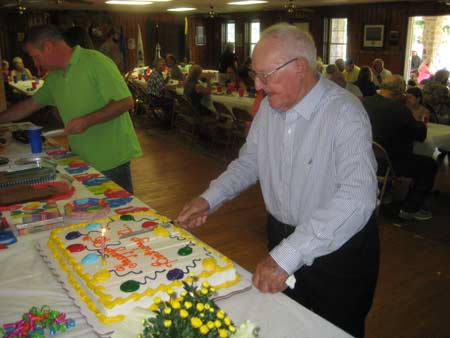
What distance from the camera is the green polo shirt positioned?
7.99 ft

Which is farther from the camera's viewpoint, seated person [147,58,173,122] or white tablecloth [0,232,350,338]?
seated person [147,58,173,122]

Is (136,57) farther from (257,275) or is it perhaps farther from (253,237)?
(257,275)

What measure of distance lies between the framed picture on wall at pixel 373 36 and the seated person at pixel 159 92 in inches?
202

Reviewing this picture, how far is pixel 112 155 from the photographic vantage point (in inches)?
99.7

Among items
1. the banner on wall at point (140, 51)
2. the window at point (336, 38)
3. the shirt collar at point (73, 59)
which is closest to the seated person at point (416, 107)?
the shirt collar at point (73, 59)

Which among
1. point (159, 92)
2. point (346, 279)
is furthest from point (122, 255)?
point (159, 92)

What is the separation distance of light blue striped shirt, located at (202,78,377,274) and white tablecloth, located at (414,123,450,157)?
308cm

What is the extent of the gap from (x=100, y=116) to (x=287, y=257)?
1531 millimetres

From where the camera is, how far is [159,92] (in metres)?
7.68

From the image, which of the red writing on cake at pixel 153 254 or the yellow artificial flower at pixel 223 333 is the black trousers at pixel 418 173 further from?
the yellow artificial flower at pixel 223 333

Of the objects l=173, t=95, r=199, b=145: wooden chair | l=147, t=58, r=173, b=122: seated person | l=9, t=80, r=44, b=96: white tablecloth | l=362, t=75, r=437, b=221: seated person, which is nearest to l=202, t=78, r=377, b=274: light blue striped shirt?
l=362, t=75, r=437, b=221: seated person

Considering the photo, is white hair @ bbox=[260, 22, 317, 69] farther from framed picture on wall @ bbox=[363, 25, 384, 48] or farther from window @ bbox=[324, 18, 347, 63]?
window @ bbox=[324, 18, 347, 63]

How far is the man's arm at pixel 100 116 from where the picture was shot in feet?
7.55

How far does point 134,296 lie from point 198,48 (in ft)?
49.0
